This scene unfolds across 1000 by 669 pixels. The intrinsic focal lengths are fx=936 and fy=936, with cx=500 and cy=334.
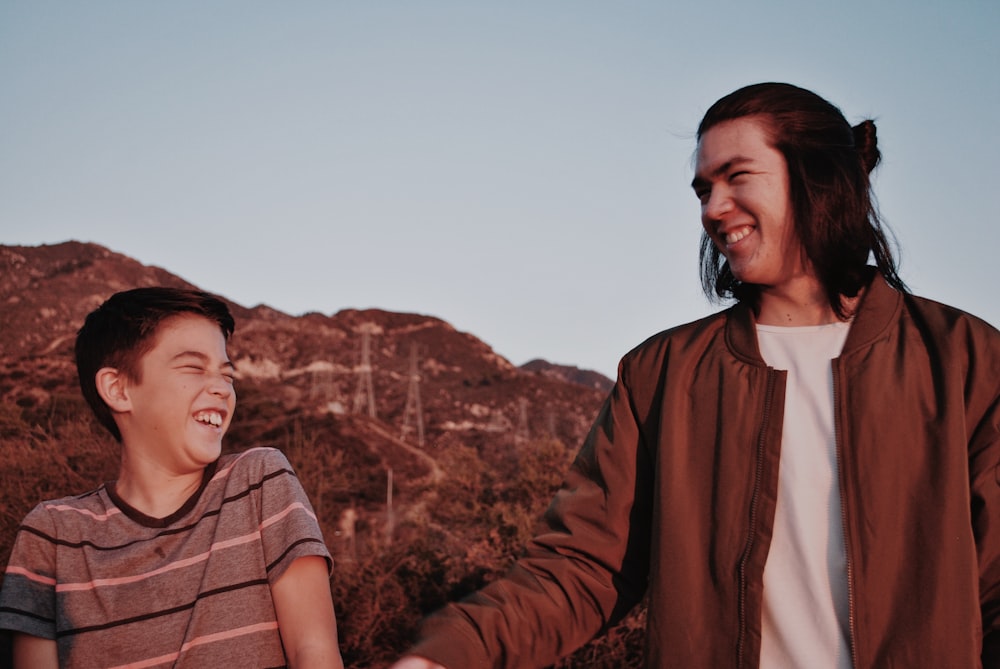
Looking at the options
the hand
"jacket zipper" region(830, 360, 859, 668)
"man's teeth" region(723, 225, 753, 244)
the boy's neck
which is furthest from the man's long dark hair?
the boy's neck

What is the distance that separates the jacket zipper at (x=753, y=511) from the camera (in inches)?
76.8

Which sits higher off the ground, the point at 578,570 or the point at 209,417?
the point at 209,417

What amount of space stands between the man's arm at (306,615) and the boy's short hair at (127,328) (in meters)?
0.76

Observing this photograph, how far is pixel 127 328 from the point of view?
270 cm

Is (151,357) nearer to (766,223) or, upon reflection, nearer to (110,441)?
(766,223)

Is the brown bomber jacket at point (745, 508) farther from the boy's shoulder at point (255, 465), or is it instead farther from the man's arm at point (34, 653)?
the man's arm at point (34, 653)

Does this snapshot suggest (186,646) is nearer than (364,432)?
Yes

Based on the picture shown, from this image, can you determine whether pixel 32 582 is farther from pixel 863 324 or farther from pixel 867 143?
pixel 867 143

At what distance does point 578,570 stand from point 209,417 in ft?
3.66

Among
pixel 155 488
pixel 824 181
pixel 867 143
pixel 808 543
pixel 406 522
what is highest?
pixel 867 143

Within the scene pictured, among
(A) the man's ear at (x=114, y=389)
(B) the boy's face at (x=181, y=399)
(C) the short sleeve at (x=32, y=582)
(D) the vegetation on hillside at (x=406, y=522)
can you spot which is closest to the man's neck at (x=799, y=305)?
(B) the boy's face at (x=181, y=399)

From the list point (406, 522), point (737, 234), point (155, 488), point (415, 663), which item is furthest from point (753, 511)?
point (406, 522)

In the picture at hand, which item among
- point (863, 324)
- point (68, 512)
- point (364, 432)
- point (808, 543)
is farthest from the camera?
point (364, 432)

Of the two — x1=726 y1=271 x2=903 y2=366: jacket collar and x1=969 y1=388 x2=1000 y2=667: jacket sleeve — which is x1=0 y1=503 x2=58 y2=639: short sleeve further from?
x1=969 y1=388 x2=1000 y2=667: jacket sleeve
